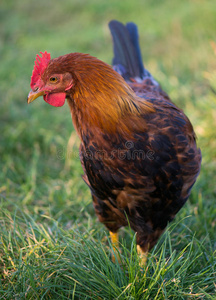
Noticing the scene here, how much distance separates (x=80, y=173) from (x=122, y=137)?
2.05m

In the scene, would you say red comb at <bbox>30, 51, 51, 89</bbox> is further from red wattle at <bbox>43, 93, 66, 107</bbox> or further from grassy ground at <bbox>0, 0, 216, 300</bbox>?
grassy ground at <bbox>0, 0, 216, 300</bbox>

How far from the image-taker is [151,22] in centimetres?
952

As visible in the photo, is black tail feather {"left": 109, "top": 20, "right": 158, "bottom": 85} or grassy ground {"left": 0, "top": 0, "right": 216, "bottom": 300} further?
black tail feather {"left": 109, "top": 20, "right": 158, "bottom": 85}

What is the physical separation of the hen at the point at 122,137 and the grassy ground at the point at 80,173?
316 millimetres

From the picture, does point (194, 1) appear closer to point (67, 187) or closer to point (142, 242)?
point (67, 187)

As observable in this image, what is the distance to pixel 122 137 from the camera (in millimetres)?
2051

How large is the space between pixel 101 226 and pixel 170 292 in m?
1.07

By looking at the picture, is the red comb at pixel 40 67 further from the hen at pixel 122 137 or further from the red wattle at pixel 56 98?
the red wattle at pixel 56 98

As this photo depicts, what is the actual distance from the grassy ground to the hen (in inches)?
12.5

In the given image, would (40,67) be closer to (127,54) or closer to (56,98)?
(56,98)

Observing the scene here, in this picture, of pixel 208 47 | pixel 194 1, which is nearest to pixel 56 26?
pixel 194 1

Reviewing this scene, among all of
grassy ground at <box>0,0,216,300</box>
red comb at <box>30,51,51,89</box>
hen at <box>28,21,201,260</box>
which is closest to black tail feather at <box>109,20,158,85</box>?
hen at <box>28,21,201,260</box>

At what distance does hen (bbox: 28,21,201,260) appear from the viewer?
2.04 m

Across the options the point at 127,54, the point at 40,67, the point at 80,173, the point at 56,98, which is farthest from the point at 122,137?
the point at 80,173
